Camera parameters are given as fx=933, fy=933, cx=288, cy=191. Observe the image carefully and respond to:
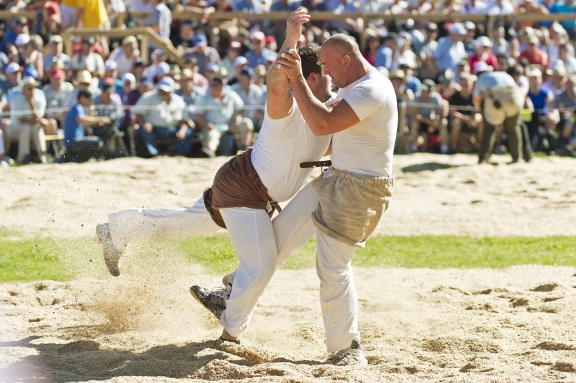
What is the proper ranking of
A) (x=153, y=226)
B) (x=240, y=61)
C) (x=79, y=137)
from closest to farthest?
(x=153, y=226) < (x=79, y=137) < (x=240, y=61)

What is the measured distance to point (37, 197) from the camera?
11.4m

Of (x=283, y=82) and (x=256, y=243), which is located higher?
(x=283, y=82)

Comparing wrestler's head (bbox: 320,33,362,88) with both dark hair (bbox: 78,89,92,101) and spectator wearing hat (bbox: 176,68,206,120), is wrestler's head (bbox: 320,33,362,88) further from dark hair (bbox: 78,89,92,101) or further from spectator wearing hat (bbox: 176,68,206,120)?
spectator wearing hat (bbox: 176,68,206,120)

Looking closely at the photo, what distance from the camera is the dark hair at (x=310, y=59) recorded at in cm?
579

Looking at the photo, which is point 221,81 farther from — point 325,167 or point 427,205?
point 325,167

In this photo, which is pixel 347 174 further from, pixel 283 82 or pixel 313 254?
pixel 313 254

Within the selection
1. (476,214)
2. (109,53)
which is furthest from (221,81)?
(476,214)

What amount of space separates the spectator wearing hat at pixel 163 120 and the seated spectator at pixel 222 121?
0.26 m

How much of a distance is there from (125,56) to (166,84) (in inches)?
67.3

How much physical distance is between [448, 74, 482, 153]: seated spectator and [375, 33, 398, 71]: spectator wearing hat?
1281mm

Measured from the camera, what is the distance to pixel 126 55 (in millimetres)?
15500

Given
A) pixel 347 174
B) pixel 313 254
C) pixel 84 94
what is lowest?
pixel 313 254

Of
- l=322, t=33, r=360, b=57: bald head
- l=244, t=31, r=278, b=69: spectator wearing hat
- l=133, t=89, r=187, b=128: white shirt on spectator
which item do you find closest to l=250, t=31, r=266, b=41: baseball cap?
l=244, t=31, r=278, b=69: spectator wearing hat

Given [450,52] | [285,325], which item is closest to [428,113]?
[450,52]
